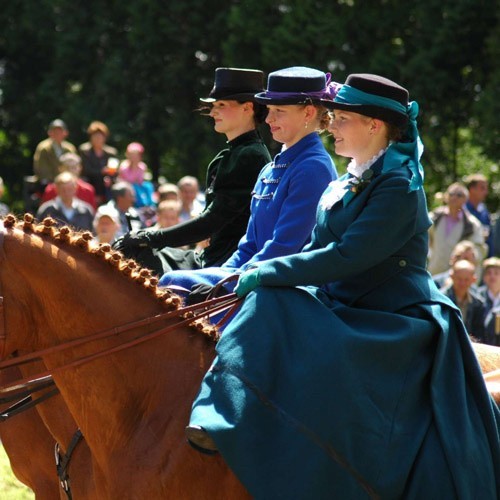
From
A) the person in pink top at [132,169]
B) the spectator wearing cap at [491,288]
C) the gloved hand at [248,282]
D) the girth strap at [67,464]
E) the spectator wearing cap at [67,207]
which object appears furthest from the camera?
the person in pink top at [132,169]

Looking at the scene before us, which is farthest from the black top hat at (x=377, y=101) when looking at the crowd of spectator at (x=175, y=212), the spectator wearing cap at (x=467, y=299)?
the spectator wearing cap at (x=467, y=299)

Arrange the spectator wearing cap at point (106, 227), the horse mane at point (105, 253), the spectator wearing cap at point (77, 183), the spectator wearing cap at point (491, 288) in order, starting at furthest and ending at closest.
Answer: the spectator wearing cap at point (77, 183) → the spectator wearing cap at point (491, 288) → the spectator wearing cap at point (106, 227) → the horse mane at point (105, 253)

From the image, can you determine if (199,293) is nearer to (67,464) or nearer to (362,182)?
(362,182)

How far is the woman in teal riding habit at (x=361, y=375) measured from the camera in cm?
441

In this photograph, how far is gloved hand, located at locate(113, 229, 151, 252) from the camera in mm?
6242

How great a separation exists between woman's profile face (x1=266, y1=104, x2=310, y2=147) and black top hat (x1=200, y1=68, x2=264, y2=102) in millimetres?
544

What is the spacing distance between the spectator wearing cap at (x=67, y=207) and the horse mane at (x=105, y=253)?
7.94 meters

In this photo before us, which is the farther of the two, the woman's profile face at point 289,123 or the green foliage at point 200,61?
the green foliage at point 200,61

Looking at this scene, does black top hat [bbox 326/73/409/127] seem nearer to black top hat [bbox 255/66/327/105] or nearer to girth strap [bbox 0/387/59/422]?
black top hat [bbox 255/66/327/105]

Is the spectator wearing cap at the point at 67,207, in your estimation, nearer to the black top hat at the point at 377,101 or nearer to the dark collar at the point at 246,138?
the dark collar at the point at 246,138

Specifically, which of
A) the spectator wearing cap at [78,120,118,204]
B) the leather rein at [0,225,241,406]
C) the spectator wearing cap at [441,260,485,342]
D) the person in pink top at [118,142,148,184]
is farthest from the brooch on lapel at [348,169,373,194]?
the spectator wearing cap at [78,120,118,204]

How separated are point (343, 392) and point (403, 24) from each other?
47.5 ft

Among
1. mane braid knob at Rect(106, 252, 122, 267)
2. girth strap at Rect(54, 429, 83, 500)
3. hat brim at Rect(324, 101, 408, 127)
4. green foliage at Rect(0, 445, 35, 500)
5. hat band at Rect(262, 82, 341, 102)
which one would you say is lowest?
green foliage at Rect(0, 445, 35, 500)

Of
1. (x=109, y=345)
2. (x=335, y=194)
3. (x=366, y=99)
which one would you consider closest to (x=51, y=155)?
(x=109, y=345)
